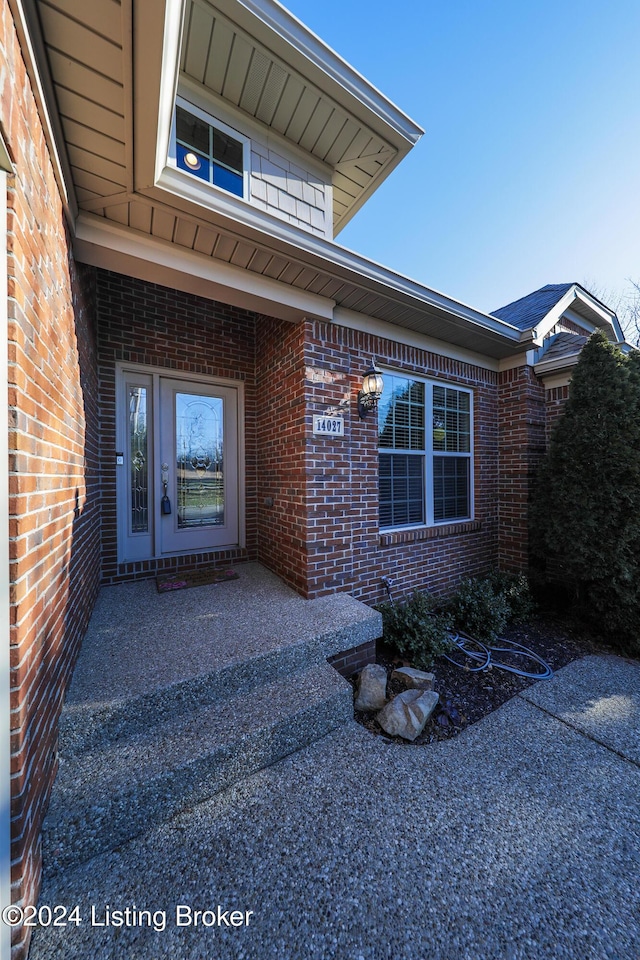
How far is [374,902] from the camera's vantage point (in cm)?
131

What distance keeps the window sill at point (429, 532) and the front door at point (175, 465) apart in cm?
184

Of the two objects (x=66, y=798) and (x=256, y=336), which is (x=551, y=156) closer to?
(x=256, y=336)

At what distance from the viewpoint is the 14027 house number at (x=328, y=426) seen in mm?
3133

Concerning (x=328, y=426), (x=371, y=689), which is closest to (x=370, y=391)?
(x=328, y=426)

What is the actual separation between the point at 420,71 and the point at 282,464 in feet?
16.2

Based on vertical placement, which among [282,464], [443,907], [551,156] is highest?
[551,156]

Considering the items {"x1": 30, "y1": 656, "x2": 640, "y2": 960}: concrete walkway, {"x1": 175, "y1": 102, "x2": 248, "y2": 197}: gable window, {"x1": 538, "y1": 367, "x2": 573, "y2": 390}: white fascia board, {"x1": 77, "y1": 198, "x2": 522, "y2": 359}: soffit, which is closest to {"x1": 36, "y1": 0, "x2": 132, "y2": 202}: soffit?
{"x1": 77, "y1": 198, "x2": 522, "y2": 359}: soffit

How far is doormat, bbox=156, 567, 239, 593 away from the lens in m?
3.30

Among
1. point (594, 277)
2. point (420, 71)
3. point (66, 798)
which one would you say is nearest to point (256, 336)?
point (420, 71)

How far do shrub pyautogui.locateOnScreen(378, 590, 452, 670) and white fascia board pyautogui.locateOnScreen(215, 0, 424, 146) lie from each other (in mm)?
4810

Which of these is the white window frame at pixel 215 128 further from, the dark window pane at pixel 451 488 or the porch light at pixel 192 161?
the dark window pane at pixel 451 488

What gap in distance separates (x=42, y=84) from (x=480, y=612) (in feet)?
15.9

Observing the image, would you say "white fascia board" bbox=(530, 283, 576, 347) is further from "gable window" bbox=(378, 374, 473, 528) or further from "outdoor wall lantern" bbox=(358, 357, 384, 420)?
"outdoor wall lantern" bbox=(358, 357, 384, 420)

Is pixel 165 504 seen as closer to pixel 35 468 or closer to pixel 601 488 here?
pixel 35 468
